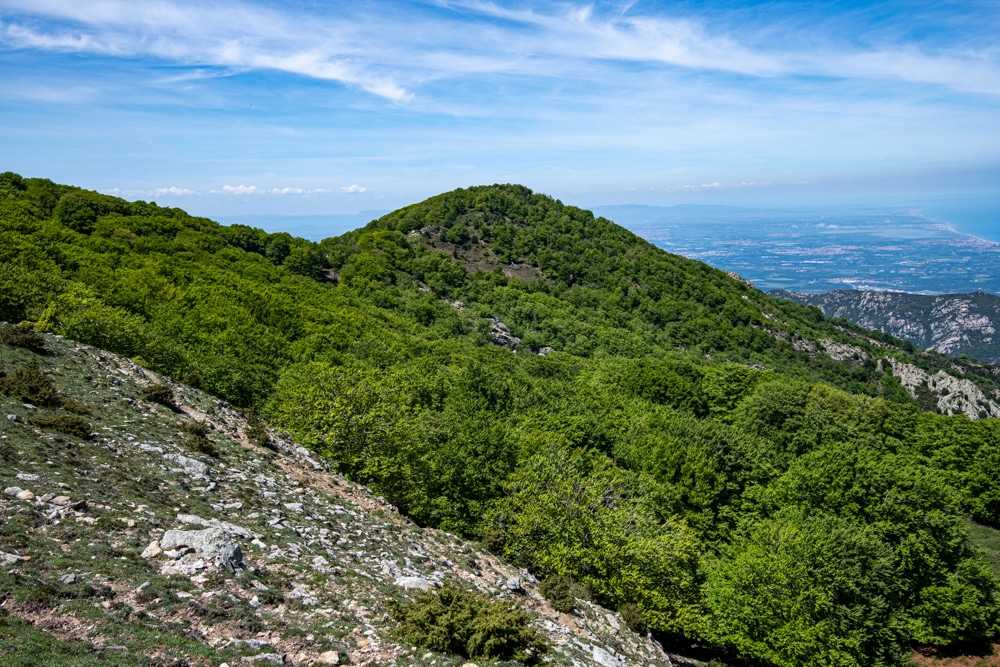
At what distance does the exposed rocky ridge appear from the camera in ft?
32.3

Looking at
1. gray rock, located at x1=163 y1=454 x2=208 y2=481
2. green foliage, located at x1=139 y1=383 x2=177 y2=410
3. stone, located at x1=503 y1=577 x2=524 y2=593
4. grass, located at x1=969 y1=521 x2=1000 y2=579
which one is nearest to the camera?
gray rock, located at x1=163 y1=454 x2=208 y2=481

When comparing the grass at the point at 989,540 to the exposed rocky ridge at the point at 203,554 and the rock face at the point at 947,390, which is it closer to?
the exposed rocky ridge at the point at 203,554

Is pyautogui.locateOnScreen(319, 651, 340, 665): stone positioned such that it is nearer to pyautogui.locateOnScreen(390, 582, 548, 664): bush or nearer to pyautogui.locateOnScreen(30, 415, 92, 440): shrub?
pyautogui.locateOnScreen(390, 582, 548, 664): bush

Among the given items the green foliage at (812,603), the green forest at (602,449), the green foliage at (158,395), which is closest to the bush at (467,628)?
the green forest at (602,449)

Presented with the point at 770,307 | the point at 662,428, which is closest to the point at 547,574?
the point at 662,428

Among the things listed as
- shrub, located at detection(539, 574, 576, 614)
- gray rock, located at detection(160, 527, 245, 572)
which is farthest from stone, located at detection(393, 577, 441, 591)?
shrub, located at detection(539, 574, 576, 614)

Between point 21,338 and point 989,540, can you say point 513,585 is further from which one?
point 989,540

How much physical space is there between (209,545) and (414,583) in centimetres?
518

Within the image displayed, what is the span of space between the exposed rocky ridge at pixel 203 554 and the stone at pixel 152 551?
0.04 metres

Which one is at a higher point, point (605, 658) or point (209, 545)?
point (209, 545)

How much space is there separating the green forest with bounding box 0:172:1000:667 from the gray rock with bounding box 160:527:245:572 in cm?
1123

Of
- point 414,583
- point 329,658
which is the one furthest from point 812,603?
point 329,658

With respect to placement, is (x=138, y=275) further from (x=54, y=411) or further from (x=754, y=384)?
(x=754, y=384)

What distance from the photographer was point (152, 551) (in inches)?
464
